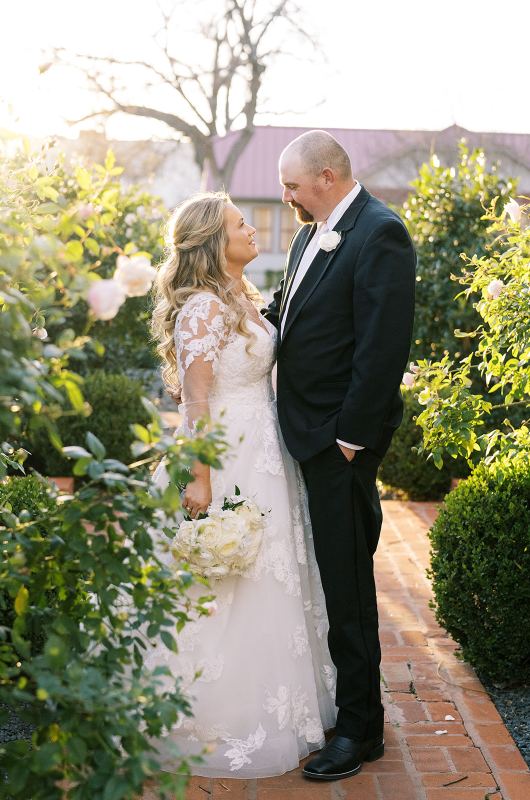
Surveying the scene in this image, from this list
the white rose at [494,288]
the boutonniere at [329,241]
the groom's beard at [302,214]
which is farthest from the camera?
the white rose at [494,288]

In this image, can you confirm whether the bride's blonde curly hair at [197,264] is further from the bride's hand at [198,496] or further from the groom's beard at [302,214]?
the bride's hand at [198,496]

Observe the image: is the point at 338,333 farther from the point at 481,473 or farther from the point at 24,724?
the point at 24,724

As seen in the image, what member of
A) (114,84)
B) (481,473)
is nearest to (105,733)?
(481,473)

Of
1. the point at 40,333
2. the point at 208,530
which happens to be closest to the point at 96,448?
the point at 40,333

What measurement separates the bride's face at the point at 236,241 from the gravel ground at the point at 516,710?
2136 mm

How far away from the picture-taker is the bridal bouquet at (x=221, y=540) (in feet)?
11.0

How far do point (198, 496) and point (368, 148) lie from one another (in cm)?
2968

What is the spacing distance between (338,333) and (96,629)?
5.46 feet

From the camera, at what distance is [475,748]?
12.2 feet

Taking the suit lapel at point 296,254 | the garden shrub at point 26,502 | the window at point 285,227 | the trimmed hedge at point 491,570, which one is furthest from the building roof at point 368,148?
the garden shrub at point 26,502

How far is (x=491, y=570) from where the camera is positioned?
4.22 meters

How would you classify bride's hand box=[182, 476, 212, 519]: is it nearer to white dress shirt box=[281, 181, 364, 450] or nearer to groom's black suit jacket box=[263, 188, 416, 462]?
groom's black suit jacket box=[263, 188, 416, 462]

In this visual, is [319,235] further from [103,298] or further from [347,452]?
[103,298]

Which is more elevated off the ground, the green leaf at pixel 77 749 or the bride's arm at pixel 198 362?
the bride's arm at pixel 198 362
